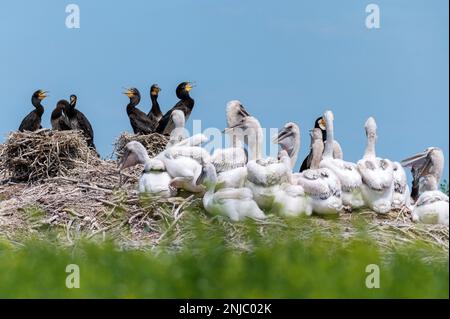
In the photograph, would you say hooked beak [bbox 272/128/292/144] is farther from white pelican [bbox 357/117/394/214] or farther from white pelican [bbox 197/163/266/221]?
white pelican [bbox 197/163/266/221]

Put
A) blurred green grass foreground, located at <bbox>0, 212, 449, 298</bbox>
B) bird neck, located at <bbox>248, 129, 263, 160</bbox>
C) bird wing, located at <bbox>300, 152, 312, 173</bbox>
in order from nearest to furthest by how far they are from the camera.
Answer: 1. blurred green grass foreground, located at <bbox>0, 212, 449, 298</bbox>
2. bird neck, located at <bbox>248, 129, 263, 160</bbox>
3. bird wing, located at <bbox>300, 152, 312, 173</bbox>

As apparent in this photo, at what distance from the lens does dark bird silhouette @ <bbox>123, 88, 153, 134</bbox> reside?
21.4 m

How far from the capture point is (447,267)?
10.8 meters

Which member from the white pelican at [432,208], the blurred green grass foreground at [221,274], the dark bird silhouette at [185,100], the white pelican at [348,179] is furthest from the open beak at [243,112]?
the dark bird silhouette at [185,100]

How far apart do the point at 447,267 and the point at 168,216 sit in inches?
170

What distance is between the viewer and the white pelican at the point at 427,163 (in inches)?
635

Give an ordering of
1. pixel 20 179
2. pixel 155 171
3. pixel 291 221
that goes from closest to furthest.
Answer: pixel 291 221 < pixel 155 171 < pixel 20 179

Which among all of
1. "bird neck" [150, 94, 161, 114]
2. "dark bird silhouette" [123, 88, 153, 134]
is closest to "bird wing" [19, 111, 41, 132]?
"dark bird silhouette" [123, 88, 153, 134]

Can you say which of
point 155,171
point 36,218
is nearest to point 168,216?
point 155,171

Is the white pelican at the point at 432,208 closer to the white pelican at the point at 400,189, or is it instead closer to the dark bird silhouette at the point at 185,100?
the white pelican at the point at 400,189

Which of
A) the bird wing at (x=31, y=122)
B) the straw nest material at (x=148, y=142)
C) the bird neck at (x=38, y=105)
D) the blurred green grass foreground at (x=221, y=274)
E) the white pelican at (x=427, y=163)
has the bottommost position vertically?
the blurred green grass foreground at (x=221, y=274)

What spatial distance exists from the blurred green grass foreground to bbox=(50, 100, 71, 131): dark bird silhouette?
1011 cm

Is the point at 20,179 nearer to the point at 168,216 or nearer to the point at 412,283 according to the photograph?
the point at 168,216

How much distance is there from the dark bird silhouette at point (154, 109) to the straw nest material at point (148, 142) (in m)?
1.75
